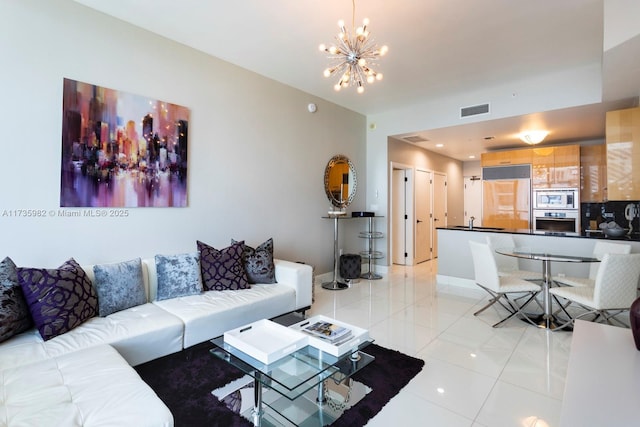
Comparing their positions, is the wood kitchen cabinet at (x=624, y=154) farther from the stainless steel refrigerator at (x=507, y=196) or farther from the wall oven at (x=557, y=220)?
the stainless steel refrigerator at (x=507, y=196)

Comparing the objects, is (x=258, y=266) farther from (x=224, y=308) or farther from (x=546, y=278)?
(x=546, y=278)

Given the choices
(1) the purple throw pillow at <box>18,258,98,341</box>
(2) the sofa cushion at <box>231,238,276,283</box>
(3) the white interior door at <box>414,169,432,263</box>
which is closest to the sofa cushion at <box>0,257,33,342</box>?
(1) the purple throw pillow at <box>18,258,98,341</box>

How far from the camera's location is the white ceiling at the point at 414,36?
2832 millimetres

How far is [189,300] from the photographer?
2.90 m

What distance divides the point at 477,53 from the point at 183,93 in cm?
340

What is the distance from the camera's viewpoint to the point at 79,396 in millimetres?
1458

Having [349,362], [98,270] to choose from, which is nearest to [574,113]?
[349,362]

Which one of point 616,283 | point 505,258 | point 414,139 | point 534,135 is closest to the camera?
point 616,283

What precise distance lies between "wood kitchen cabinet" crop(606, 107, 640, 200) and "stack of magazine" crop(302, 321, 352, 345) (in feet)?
12.6

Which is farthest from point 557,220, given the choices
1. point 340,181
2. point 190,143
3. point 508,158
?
point 190,143

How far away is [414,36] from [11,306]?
4062mm

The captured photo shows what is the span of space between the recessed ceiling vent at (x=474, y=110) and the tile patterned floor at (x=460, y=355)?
2.72 m

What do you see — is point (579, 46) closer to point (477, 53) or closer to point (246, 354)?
point (477, 53)

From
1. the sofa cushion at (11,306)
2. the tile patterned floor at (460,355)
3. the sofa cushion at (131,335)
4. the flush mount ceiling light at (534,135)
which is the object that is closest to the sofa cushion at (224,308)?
the sofa cushion at (131,335)
